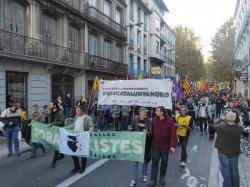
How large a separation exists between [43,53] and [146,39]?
2509cm

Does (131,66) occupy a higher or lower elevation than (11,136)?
higher

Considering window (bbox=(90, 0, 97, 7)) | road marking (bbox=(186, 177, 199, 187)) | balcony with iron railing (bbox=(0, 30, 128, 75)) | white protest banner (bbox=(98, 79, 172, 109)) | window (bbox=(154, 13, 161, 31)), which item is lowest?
road marking (bbox=(186, 177, 199, 187))

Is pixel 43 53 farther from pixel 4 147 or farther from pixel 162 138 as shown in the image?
pixel 162 138

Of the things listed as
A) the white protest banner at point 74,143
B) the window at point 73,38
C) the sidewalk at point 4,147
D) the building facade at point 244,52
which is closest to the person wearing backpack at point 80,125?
the white protest banner at point 74,143

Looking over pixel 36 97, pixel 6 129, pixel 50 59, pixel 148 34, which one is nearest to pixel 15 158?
pixel 6 129

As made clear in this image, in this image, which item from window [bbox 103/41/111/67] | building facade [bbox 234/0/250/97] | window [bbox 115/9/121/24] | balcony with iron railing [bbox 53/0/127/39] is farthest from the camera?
building facade [bbox 234/0/250/97]

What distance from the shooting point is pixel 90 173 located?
303 inches

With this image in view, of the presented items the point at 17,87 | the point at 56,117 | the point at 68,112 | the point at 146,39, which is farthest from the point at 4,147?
the point at 146,39

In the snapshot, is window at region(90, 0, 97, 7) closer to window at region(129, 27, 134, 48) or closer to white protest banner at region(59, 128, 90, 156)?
window at region(129, 27, 134, 48)

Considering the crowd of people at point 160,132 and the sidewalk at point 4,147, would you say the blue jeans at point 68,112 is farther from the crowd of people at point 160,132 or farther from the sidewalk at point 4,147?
the crowd of people at point 160,132

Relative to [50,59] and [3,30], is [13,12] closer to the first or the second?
[3,30]

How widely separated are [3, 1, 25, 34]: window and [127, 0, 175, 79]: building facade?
14030mm

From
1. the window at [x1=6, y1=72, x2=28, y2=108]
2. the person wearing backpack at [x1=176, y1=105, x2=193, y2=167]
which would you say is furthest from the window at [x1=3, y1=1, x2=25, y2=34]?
the person wearing backpack at [x1=176, y1=105, x2=193, y2=167]

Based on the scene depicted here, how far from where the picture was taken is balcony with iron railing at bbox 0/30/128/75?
1502 cm
